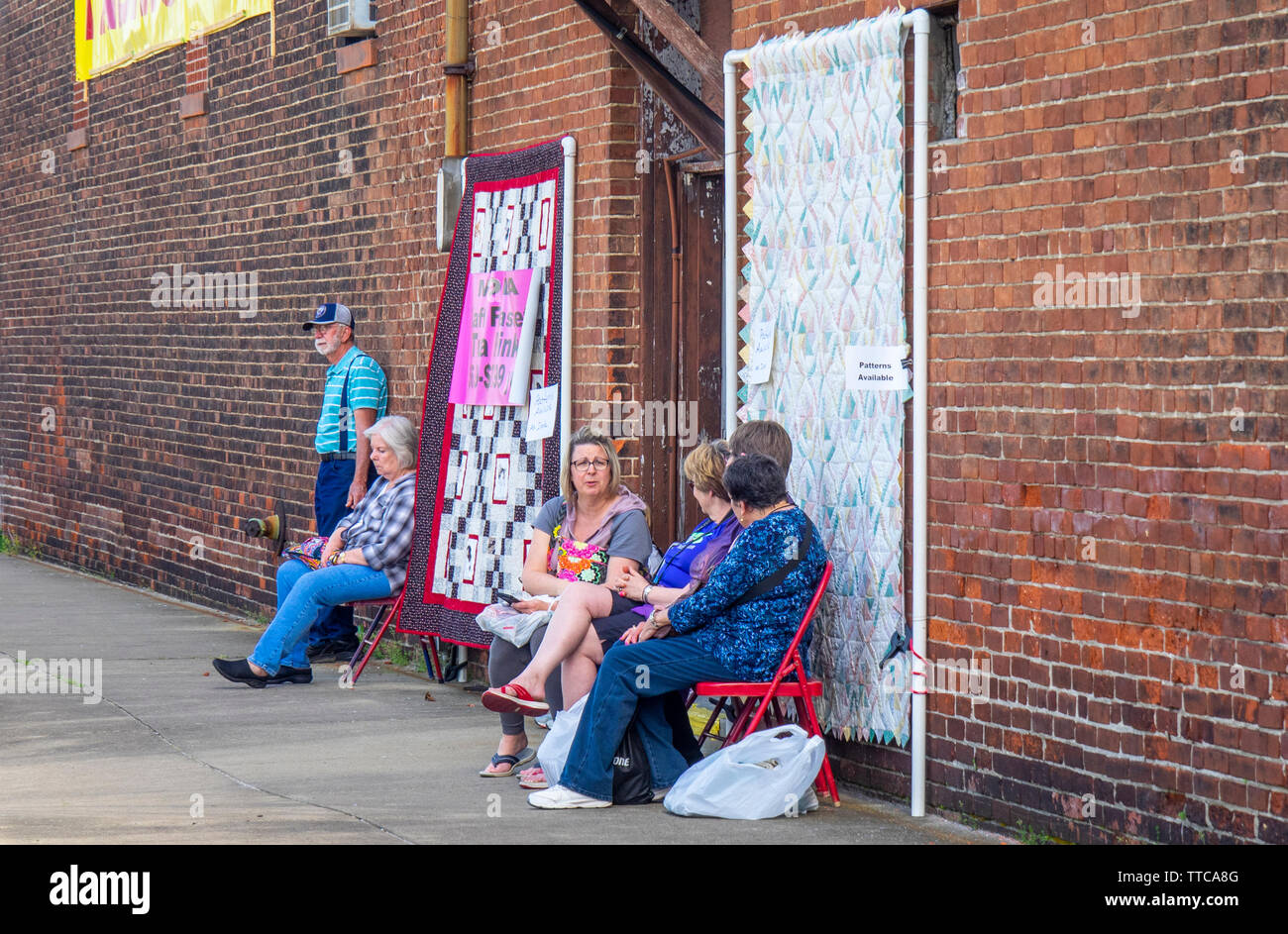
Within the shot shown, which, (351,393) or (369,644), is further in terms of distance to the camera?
(351,393)

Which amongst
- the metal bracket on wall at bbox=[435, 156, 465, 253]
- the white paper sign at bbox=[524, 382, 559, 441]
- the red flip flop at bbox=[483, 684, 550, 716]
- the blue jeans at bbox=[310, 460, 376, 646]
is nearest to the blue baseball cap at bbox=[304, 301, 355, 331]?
the blue jeans at bbox=[310, 460, 376, 646]

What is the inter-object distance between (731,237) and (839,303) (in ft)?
2.62

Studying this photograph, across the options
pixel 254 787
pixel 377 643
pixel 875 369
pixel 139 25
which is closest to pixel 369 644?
pixel 377 643

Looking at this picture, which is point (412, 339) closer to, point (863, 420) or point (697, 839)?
point (863, 420)

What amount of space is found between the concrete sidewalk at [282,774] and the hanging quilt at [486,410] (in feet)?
2.07

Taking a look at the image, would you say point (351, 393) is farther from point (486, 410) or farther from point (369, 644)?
point (369, 644)

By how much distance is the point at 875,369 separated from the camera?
6898 millimetres

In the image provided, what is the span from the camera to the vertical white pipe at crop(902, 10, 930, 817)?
21.8 ft

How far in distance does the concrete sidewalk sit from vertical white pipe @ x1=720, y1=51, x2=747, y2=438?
1893mm

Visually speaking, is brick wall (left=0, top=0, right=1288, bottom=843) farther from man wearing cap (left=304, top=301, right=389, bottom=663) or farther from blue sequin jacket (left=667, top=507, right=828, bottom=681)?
man wearing cap (left=304, top=301, right=389, bottom=663)

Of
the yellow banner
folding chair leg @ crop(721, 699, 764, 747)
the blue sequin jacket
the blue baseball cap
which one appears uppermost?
the yellow banner

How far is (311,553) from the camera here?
1030 centimetres

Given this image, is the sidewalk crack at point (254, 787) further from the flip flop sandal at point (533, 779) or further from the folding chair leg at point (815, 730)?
the folding chair leg at point (815, 730)

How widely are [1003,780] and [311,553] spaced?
5.09 m
